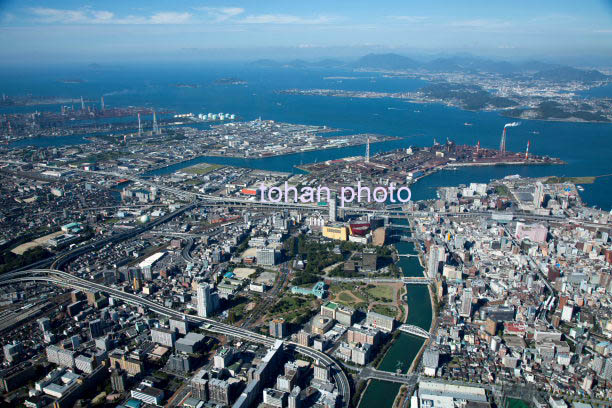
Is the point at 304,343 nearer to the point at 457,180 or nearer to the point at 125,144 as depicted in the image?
the point at 457,180

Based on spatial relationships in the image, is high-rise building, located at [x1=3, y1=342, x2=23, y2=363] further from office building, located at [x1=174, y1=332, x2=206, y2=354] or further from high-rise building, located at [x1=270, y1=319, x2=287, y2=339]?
high-rise building, located at [x1=270, y1=319, x2=287, y2=339]

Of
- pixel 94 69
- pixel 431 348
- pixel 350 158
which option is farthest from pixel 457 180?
pixel 94 69

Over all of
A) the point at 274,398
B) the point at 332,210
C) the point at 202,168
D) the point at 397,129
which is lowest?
the point at 274,398

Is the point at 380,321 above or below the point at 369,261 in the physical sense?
below

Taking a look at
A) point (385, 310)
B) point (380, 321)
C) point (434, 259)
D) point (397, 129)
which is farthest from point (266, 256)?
point (397, 129)

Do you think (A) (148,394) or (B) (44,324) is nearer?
(A) (148,394)

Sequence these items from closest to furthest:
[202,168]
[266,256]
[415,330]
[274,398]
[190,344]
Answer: [274,398], [190,344], [415,330], [266,256], [202,168]

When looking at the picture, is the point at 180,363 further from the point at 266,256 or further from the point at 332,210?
the point at 332,210
